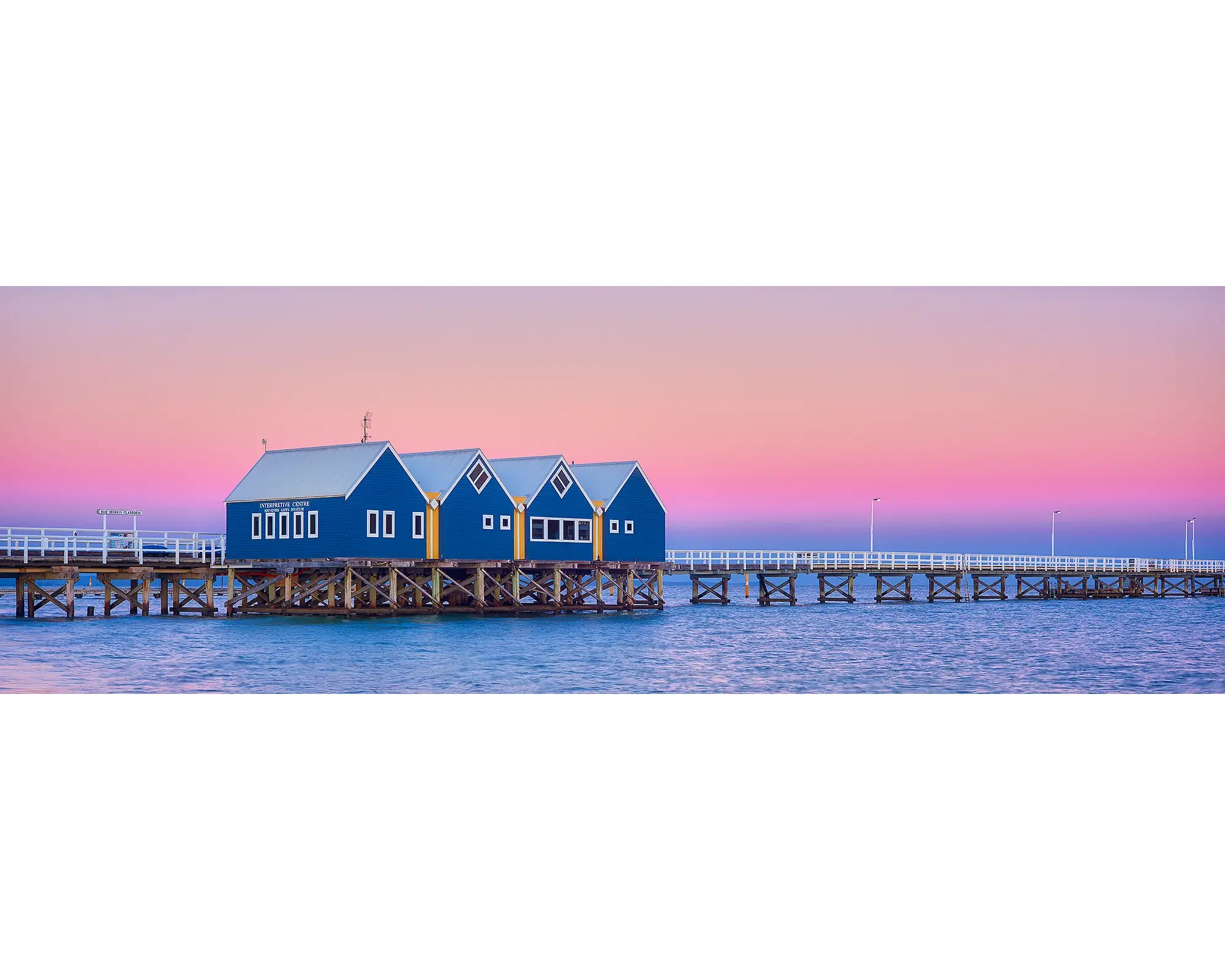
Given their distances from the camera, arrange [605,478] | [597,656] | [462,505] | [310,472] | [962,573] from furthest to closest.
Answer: [962,573]
[605,478]
[462,505]
[310,472]
[597,656]

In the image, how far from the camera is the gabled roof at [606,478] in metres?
45.8

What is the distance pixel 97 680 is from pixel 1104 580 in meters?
61.8

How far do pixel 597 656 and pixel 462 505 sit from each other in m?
11.2

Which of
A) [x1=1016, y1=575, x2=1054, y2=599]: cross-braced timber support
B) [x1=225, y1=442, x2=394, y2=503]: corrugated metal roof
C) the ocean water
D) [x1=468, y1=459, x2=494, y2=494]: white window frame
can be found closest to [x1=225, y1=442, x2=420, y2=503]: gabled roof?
[x1=225, y1=442, x2=394, y2=503]: corrugated metal roof

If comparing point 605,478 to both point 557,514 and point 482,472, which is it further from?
point 482,472

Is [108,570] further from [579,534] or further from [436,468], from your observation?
[579,534]

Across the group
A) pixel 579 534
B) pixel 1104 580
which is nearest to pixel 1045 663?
pixel 579 534

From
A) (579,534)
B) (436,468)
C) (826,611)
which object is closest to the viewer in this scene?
(436,468)

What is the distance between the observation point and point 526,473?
43969 mm

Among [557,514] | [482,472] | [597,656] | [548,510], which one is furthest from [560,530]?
[597,656]

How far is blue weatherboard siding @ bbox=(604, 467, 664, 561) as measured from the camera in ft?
151

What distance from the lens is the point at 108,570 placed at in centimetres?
3906

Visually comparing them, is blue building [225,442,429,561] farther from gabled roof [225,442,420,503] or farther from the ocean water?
the ocean water

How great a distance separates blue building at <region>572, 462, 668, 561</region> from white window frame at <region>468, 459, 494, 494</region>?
4695 mm
